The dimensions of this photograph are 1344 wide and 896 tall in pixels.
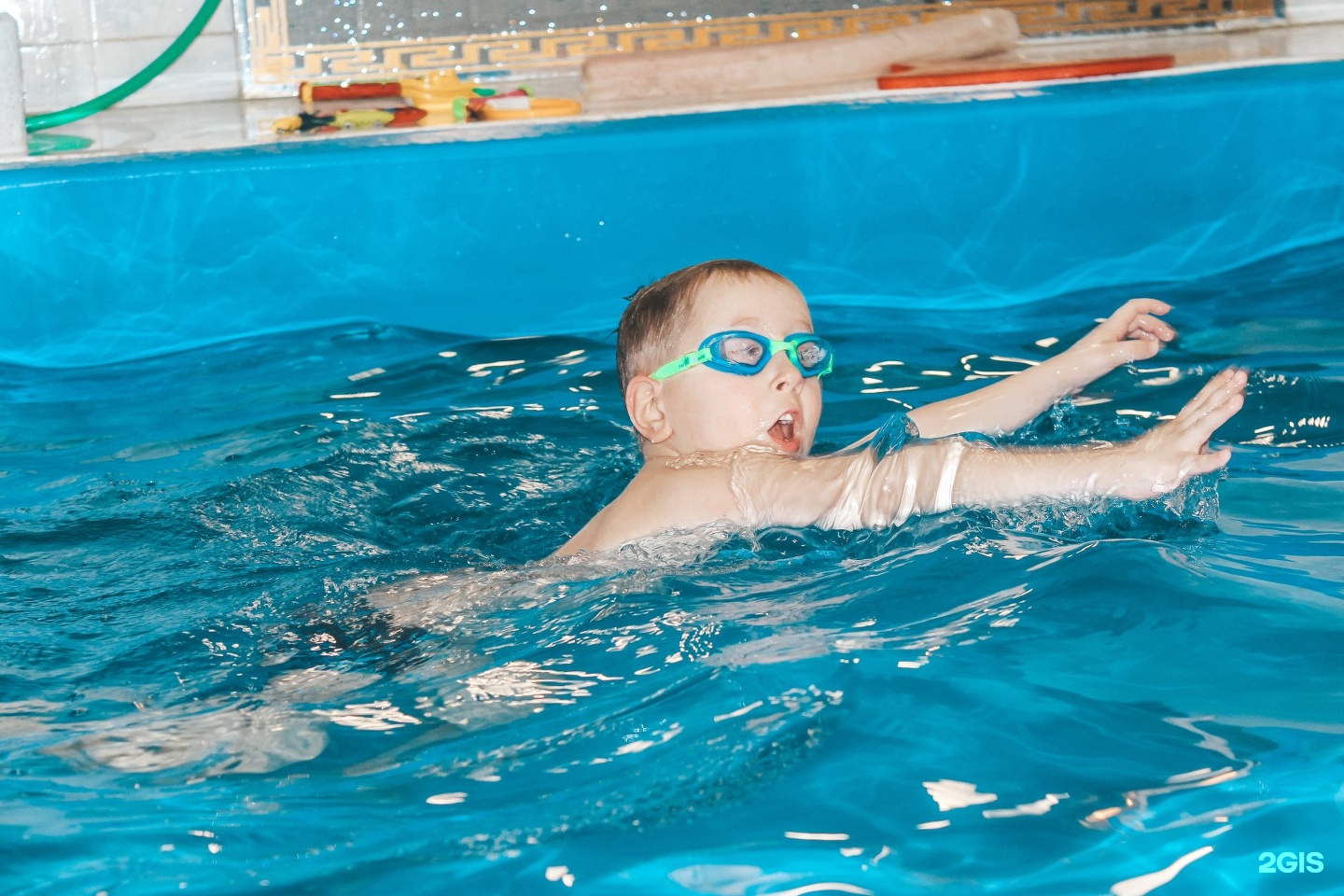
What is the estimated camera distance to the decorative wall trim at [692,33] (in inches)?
264

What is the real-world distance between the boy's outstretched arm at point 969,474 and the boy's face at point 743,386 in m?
0.16

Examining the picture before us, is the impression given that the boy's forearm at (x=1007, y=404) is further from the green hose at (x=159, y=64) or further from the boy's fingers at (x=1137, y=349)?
the green hose at (x=159, y=64)

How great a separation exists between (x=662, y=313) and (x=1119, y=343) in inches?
34.0

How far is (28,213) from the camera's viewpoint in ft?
14.2

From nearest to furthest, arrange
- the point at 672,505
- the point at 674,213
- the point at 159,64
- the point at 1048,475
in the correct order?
the point at 1048,475
the point at 672,505
the point at 674,213
the point at 159,64

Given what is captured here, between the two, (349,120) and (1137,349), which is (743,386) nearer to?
(1137,349)

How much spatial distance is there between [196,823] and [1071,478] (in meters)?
1.28

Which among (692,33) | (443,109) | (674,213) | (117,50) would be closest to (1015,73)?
(674,213)

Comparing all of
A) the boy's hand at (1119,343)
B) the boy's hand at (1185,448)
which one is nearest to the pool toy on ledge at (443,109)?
the boy's hand at (1119,343)

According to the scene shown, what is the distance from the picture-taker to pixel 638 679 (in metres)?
1.91

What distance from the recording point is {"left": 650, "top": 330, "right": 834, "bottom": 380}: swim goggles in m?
2.65

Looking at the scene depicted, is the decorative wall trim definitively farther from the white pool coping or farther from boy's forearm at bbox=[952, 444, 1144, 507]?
boy's forearm at bbox=[952, 444, 1144, 507]

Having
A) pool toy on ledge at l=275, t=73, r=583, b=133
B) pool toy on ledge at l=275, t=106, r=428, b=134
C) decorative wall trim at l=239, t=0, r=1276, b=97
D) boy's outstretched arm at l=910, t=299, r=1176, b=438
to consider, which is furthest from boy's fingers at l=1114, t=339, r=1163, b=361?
decorative wall trim at l=239, t=0, r=1276, b=97

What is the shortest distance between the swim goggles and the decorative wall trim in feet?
14.5
